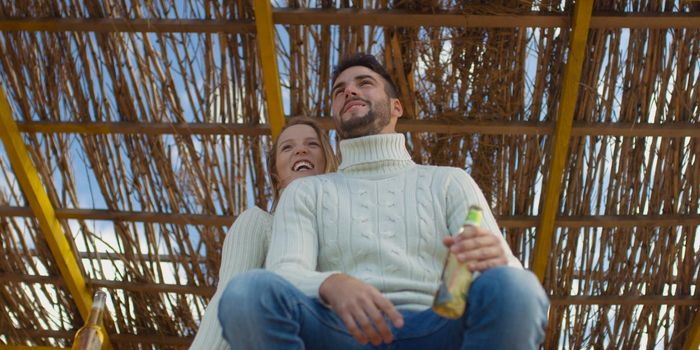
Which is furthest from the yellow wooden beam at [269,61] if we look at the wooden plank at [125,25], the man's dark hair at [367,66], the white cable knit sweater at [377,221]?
the white cable knit sweater at [377,221]

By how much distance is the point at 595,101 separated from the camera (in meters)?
3.89

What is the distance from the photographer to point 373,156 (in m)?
1.76

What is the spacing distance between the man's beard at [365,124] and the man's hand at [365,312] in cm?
53

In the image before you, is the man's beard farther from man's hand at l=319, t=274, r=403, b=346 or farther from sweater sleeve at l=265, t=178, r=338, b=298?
man's hand at l=319, t=274, r=403, b=346

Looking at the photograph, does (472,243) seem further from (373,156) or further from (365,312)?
(373,156)

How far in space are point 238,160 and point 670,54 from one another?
201 cm

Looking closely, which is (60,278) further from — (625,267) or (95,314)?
(625,267)

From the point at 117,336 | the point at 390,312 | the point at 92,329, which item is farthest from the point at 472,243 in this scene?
the point at 117,336

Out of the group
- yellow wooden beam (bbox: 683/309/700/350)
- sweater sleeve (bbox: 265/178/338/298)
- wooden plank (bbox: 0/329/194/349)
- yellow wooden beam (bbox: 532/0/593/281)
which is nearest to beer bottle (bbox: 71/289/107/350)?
sweater sleeve (bbox: 265/178/338/298)

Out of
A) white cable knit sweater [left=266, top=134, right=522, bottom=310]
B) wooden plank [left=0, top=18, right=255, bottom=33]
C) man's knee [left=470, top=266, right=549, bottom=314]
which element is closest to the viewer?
man's knee [left=470, top=266, right=549, bottom=314]

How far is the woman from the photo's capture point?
68.0 inches

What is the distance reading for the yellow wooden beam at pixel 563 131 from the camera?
350 cm

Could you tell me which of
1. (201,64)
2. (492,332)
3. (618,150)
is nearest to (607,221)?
(618,150)

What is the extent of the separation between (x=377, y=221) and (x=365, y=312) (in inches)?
14.8
